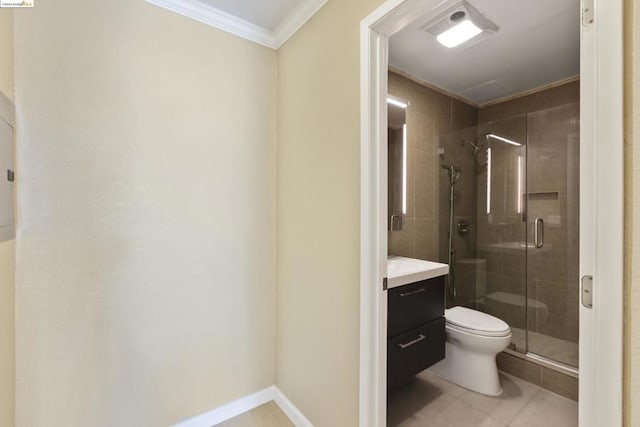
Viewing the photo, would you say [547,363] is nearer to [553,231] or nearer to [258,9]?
[553,231]

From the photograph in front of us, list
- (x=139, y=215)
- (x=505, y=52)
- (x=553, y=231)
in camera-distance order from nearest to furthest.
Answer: (x=139, y=215) → (x=505, y=52) → (x=553, y=231)

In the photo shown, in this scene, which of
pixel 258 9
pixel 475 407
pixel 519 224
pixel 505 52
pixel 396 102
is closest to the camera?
pixel 258 9

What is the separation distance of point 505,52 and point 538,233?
4.97 feet

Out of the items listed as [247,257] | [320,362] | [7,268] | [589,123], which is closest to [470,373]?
[320,362]

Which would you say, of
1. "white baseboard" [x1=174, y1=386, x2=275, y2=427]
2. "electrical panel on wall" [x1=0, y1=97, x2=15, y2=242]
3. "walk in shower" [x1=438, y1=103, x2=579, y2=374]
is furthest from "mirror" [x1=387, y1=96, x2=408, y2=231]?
"electrical panel on wall" [x1=0, y1=97, x2=15, y2=242]

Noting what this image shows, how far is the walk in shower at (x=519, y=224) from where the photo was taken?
89.1 inches

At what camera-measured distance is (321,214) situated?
1.53 m

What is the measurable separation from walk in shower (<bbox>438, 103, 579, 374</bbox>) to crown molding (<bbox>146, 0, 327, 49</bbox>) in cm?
156

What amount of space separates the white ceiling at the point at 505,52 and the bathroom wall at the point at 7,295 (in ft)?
6.31

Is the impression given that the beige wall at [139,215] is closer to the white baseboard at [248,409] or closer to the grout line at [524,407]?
the white baseboard at [248,409]

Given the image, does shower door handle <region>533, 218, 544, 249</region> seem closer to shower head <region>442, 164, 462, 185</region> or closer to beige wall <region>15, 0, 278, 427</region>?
shower head <region>442, 164, 462, 185</region>

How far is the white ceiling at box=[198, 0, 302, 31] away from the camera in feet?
5.17

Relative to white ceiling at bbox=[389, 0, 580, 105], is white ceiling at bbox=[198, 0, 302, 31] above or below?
above

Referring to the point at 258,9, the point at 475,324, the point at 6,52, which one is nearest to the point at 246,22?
the point at 258,9
